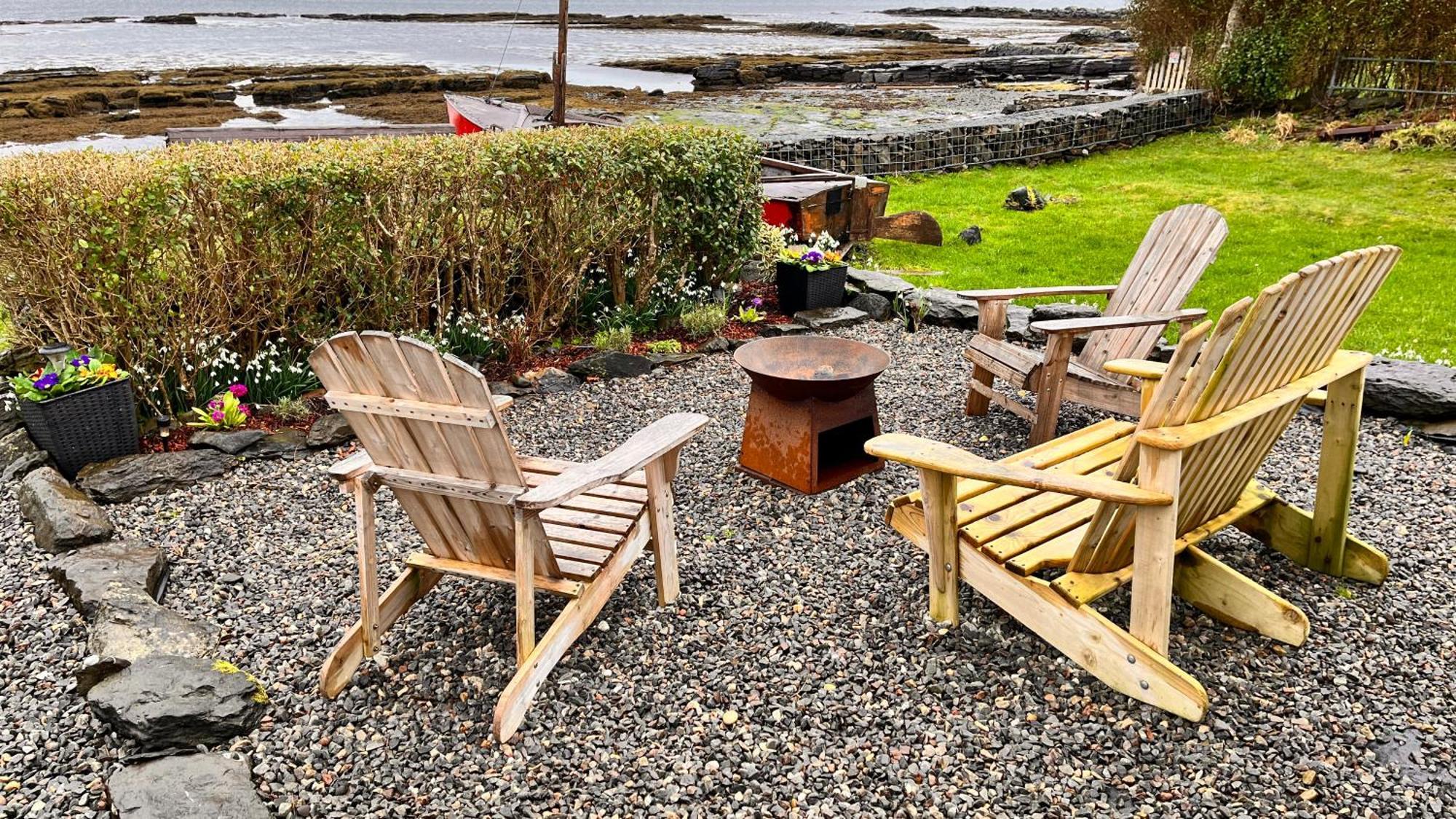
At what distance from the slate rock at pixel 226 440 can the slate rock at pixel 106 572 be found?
35.8 inches

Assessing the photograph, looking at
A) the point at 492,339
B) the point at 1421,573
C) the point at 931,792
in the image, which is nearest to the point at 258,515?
the point at 492,339

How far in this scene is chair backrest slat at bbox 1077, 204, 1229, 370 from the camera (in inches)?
171

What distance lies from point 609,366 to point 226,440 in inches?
78.9

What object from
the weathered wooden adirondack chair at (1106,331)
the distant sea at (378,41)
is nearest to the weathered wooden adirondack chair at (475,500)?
the weathered wooden adirondack chair at (1106,331)

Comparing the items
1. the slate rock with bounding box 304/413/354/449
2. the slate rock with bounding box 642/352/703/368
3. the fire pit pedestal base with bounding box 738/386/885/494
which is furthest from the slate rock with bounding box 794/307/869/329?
the slate rock with bounding box 304/413/354/449

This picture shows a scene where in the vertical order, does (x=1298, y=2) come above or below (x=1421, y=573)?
above

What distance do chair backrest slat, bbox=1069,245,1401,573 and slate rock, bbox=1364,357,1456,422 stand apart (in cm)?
221

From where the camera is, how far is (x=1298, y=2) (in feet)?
46.1

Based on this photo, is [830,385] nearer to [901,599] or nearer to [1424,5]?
[901,599]

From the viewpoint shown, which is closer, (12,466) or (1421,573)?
(1421,573)

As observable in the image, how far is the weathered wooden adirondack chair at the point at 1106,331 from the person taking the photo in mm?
4230

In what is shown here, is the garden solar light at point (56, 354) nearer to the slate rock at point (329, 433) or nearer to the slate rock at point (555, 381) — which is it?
the slate rock at point (329, 433)

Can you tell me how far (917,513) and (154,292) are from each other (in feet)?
11.6

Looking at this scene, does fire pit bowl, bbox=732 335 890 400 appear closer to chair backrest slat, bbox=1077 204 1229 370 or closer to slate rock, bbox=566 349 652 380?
chair backrest slat, bbox=1077 204 1229 370
